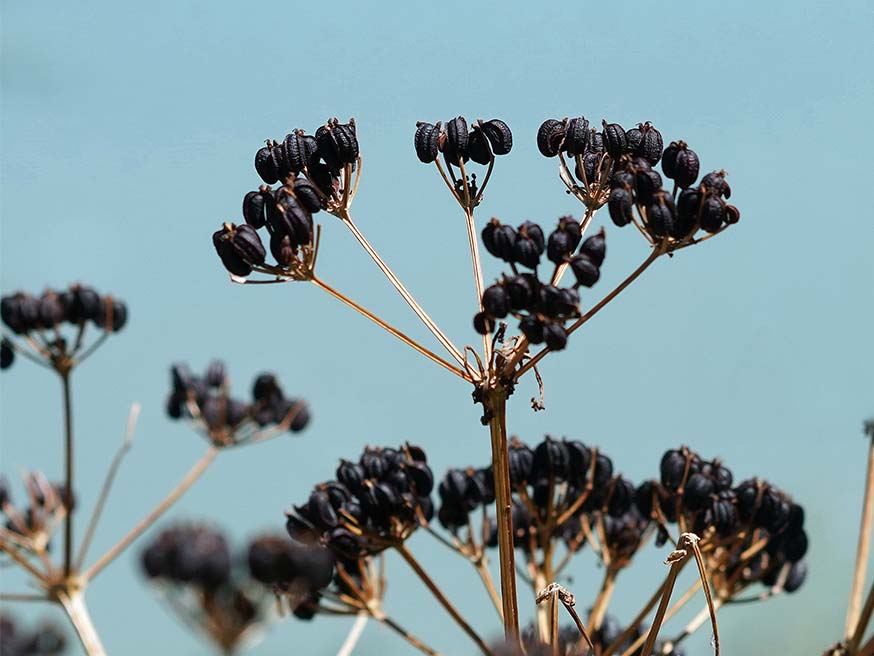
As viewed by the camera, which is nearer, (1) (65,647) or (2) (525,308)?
(1) (65,647)

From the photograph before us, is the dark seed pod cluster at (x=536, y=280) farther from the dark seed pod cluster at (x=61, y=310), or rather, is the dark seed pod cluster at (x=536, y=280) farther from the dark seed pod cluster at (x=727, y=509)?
the dark seed pod cluster at (x=61, y=310)

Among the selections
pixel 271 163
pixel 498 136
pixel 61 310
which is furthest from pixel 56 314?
pixel 498 136

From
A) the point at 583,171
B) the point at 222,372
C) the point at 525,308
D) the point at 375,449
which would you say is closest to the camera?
the point at 525,308

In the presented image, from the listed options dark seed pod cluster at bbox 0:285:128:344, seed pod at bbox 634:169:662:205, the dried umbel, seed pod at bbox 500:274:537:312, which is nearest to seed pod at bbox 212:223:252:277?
seed pod at bbox 500:274:537:312

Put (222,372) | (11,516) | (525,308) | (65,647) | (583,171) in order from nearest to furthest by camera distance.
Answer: (65,647), (525,308), (583,171), (11,516), (222,372)

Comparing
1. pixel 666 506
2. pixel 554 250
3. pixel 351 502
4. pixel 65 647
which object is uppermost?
pixel 554 250

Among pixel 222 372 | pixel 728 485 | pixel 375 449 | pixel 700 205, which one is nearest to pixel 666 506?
pixel 728 485

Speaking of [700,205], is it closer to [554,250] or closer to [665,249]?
[665,249]
